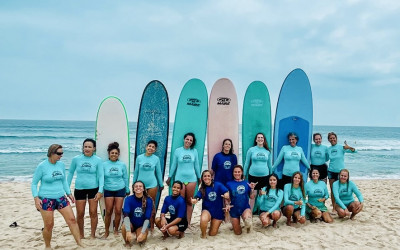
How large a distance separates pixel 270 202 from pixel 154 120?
2129 mm

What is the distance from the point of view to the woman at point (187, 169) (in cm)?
407

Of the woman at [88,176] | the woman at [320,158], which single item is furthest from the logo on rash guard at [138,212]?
the woman at [320,158]

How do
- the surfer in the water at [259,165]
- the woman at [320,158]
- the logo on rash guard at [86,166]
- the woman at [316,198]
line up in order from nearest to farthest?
the logo on rash guard at [86,166] < the woman at [316,198] < the surfer in the water at [259,165] < the woman at [320,158]

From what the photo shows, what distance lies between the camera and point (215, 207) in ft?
12.5

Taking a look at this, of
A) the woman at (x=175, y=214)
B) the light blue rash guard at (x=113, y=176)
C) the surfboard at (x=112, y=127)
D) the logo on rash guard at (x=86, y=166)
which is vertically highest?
the surfboard at (x=112, y=127)

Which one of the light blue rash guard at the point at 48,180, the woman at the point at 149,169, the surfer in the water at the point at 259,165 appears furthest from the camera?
the surfer in the water at the point at 259,165

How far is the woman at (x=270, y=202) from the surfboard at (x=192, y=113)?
1.24 meters

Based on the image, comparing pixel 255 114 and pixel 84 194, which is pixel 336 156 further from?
pixel 84 194

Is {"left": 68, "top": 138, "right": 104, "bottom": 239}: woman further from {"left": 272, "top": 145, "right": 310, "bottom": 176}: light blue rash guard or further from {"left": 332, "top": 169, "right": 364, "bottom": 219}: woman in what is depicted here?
{"left": 332, "top": 169, "right": 364, "bottom": 219}: woman

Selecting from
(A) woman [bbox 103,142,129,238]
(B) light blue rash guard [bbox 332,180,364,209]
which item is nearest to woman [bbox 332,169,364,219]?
(B) light blue rash guard [bbox 332,180,364,209]

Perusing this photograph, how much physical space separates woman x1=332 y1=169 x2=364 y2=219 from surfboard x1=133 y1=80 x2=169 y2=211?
2558mm

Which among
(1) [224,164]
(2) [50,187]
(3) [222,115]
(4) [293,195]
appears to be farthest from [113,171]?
Result: (4) [293,195]

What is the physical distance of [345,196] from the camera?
14.4ft

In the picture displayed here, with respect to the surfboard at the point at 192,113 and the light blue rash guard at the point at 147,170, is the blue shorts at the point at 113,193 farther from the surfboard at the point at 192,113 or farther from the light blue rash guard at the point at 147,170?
the surfboard at the point at 192,113
